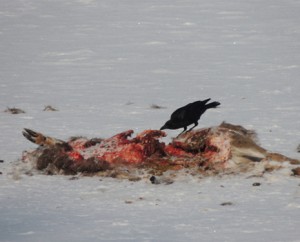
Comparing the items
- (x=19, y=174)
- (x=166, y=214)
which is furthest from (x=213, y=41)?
(x=166, y=214)

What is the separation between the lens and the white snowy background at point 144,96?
701cm

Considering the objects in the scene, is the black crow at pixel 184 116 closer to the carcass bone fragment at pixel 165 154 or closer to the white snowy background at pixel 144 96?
the carcass bone fragment at pixel 165 154

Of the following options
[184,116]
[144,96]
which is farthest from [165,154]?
[144,96]

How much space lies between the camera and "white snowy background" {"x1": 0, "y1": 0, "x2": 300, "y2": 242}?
701 cm

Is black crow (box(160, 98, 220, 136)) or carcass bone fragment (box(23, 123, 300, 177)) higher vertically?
black crow (box(160, 98, 220, 136))

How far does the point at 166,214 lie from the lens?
7320 mm

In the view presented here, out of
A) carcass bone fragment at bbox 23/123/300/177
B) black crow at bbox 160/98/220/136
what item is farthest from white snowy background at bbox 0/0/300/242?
black crow at bbox 160/98/220/136

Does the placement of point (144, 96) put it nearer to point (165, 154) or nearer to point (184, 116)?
point (184, 116)

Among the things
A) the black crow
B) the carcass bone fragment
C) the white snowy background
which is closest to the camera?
the white snowy background

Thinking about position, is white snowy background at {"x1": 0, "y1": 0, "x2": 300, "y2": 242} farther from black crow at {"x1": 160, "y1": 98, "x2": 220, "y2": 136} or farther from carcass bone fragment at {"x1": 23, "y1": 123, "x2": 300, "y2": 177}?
black crow at {"x1": 160, "y1": 98, "x2": 220, "y2": 136}

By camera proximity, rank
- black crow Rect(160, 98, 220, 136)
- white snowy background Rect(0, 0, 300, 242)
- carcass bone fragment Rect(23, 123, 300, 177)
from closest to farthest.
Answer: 1. white snowy background Rect(0, 0, 300, 242)
2. carcass bone fragment Rect(23, 123, 300, 177)
3. black crow Rect(160, 98, 220, 136)

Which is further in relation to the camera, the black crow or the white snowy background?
the black crow

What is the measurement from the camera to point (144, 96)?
1608cm

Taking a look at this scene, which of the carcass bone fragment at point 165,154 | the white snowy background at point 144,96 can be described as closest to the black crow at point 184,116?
the carcass bone fragment at point 165,154
